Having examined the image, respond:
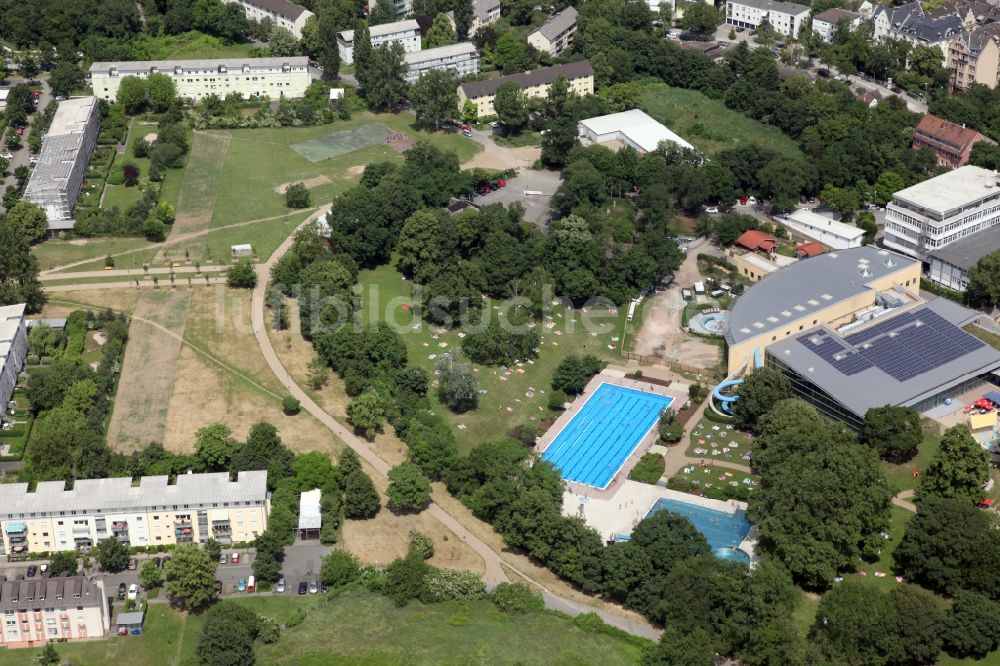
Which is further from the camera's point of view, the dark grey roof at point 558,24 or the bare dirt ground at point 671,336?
the dark grey roof at point 558,24

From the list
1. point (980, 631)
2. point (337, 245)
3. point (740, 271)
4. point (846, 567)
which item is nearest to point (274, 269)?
point (337, 245)

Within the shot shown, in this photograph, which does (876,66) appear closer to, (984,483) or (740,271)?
(740,271)

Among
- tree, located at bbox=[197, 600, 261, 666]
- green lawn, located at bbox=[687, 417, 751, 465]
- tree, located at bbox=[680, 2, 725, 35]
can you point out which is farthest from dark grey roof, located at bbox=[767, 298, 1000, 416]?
tree, located at bbox=[680, 2, 725, 35]

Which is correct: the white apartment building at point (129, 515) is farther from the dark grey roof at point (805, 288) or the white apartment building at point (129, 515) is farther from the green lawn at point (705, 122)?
the green lawn at point (705, 122)

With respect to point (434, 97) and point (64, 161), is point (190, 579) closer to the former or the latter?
point (64, 161)

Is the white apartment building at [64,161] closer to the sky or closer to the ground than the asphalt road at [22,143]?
closer to the sky

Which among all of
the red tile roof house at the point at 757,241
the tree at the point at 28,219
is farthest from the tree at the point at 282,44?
the red tile roof house at the point at 757,241

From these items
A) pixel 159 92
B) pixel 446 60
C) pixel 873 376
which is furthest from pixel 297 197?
pixel 873 376
